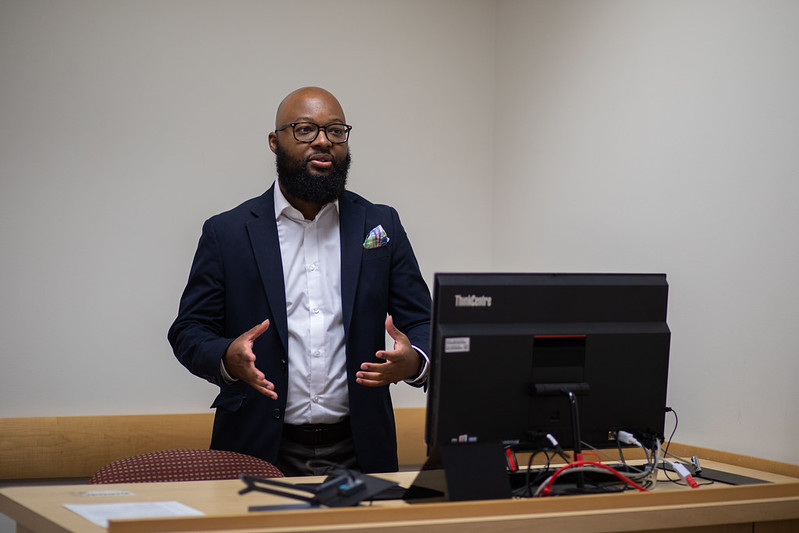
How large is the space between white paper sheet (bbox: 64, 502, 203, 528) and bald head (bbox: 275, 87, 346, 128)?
1444 millimetres

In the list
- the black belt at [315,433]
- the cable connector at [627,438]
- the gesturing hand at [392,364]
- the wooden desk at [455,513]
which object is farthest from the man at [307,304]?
the cable connector at [627,438]

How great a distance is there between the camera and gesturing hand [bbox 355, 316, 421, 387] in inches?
79.6

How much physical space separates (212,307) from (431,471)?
1.15 m

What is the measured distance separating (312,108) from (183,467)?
1266 mm

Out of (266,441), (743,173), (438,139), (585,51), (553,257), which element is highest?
(585,51)

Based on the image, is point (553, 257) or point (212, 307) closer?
point (212, 307)

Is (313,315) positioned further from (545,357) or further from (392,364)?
(545,357)

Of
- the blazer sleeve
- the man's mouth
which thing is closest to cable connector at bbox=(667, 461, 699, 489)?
the blazer sleeve

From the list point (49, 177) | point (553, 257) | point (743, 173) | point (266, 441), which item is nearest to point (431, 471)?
point (266, 441)

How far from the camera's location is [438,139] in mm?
4004

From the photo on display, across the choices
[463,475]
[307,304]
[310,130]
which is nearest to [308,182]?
[310,130]

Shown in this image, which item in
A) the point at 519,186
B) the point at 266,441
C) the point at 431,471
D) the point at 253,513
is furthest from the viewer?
the point at 519,186

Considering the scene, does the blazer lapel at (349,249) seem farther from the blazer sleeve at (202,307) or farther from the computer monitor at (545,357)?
the computer monitor at (545,357)

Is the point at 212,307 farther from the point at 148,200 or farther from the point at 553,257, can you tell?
the point at 553,257
